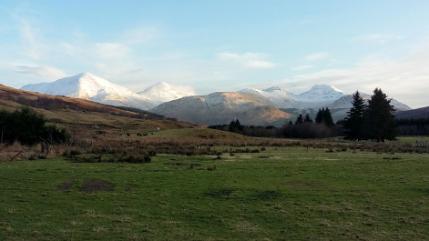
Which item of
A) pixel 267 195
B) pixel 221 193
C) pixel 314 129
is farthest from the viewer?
pixel 314 129

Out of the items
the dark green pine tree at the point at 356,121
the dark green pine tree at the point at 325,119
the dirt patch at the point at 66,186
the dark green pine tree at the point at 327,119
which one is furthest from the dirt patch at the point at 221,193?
the dark green pine tree at the point at 327,119

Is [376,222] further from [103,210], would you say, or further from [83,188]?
[83,188]

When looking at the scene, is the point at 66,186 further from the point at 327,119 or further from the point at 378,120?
the point at 327,119

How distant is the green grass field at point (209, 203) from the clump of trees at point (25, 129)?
22.2 m

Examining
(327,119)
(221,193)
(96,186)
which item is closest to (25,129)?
(96,186)

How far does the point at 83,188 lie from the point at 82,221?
20.3 feet

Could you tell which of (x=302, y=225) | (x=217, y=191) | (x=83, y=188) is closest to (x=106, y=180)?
(x=83, y=188)

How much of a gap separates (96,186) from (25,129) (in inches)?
1259

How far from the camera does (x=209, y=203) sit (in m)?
19.8

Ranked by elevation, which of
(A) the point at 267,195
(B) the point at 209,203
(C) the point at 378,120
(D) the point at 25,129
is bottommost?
(B) the point at 209,203

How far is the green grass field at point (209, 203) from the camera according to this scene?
15641mm

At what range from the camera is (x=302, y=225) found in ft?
A: 54.7

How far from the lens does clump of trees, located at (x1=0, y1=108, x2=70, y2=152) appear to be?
5112cm

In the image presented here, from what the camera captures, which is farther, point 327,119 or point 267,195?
point 327,119
